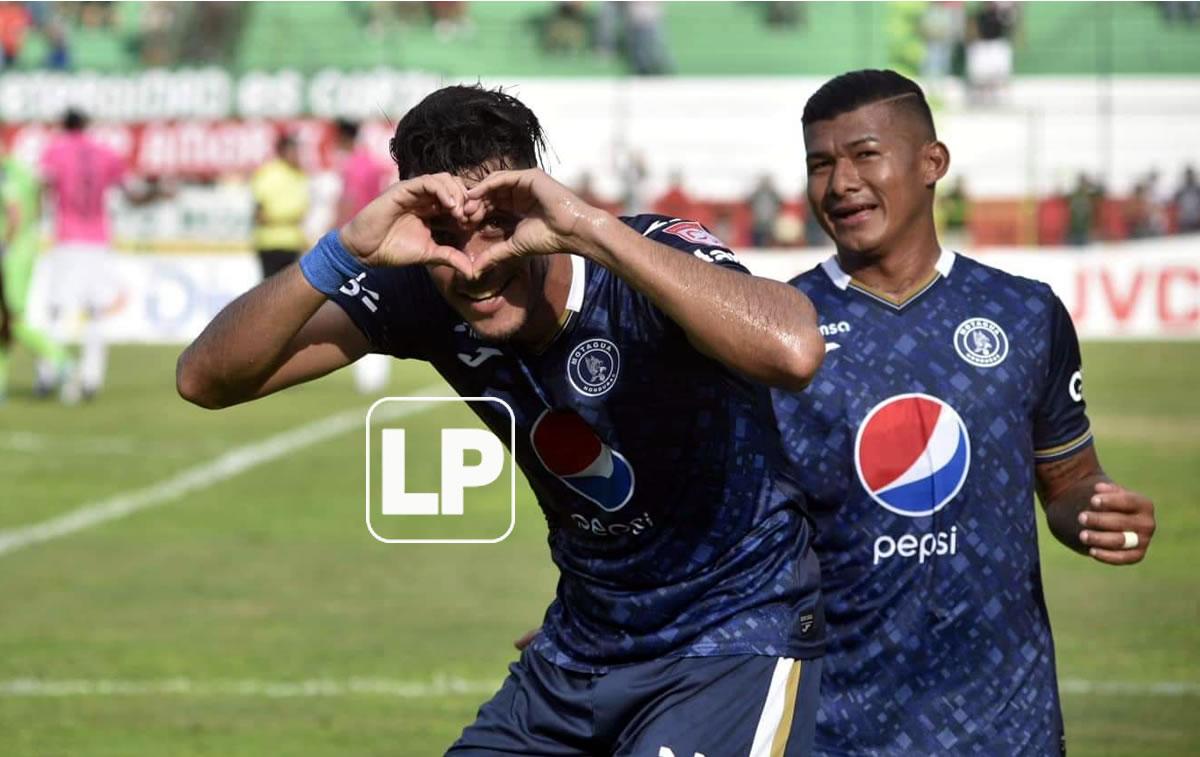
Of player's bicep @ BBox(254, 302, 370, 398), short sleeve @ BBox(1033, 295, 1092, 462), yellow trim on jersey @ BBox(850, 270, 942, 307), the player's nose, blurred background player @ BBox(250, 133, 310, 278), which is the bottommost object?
blurred background player @ BBox(250, 133, 310, 278)

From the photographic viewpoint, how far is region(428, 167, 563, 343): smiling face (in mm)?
3246

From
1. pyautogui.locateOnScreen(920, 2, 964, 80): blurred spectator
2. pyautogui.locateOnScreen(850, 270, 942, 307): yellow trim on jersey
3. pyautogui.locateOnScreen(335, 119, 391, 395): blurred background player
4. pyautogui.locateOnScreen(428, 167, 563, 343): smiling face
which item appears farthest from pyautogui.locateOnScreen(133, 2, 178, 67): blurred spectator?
pyautogui.locateOnScreen(428, 167, 563, 343): smiling face

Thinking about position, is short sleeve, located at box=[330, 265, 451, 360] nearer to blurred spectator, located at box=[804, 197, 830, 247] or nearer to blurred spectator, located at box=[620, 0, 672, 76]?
blurred spectator, located at box=[804, 197, 830, 247]

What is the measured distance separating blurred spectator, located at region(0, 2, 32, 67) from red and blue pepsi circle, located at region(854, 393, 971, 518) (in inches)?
1303

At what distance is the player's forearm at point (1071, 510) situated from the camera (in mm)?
4133

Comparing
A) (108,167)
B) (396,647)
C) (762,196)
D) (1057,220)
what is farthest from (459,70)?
(396,647)

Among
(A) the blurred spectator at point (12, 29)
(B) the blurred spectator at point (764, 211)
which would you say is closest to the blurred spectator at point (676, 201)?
(B) the blurred spectator at point (764, 211)

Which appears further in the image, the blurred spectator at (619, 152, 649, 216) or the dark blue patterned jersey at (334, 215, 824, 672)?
the blurred spectator at (619, 152, 649, 216)

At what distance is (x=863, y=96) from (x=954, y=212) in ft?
86.8

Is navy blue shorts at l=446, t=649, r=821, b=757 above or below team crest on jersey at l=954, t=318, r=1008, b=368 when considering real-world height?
below

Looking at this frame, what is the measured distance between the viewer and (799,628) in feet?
11.7

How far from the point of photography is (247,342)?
3.59 m

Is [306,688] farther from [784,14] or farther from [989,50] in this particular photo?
[784,14]

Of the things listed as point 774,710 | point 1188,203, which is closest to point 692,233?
point 774,710
